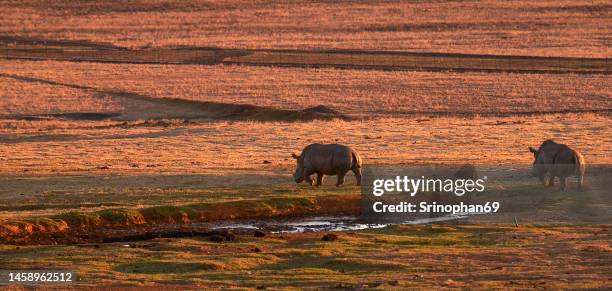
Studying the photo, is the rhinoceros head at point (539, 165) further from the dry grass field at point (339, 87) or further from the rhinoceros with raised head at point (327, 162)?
the dry grass field at point (339, 87)

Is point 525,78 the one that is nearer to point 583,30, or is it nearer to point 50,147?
point 50,147

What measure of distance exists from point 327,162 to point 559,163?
5.70 metres

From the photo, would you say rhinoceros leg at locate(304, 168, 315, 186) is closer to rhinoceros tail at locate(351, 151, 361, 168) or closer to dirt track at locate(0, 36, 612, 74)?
rhinoceros tail at locate(351, 151, 361, 168)

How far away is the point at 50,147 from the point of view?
4197 cm

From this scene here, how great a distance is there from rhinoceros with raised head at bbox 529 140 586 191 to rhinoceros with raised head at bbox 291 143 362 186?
459cm

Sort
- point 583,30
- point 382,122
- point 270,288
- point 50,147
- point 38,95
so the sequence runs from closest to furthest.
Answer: point 270,288 → point 50,147 → point 382,122 → point 38,95 → point 583,30

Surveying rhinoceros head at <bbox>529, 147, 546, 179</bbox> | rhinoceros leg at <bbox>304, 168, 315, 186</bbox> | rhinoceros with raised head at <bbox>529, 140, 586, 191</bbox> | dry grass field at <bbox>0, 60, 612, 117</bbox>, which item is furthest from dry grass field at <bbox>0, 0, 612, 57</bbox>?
rhinoceros leg at <bbox>304, 168, 315, 186</bbox>

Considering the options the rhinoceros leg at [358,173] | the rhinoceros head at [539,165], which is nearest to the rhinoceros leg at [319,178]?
the rhinoceros leg at [358,173]

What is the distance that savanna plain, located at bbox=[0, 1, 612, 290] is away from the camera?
21500 mm

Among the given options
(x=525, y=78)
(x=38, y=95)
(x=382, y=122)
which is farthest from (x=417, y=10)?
(x=382, y=122)

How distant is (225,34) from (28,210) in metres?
96.2

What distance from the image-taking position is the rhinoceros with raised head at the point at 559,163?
2978cm

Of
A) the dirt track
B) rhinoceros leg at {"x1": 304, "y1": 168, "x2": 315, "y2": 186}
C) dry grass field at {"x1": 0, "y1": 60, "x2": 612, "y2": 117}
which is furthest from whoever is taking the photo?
the dirt track

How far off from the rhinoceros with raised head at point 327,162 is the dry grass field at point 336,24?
65.5m
